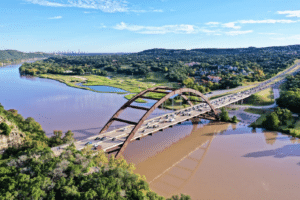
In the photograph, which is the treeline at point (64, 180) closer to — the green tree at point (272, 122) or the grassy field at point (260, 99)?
the green tree at point (272, 122)

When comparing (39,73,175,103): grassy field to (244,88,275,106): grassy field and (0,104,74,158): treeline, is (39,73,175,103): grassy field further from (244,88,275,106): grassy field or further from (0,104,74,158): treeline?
(0,104,74,158): treeline

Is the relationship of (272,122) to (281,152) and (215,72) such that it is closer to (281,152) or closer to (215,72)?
(281,152)

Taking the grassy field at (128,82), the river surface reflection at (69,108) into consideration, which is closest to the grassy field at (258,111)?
the river surface reflection at (69,108)

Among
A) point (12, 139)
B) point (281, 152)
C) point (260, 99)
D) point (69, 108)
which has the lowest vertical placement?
point (281, 152)

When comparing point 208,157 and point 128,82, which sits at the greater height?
point 128,82

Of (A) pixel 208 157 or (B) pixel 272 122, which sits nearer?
(A) pixel 208 157

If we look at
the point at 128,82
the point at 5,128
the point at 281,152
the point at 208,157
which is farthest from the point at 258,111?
the point at 128,82

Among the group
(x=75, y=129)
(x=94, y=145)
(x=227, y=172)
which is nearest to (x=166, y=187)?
(x=227, y=172)
